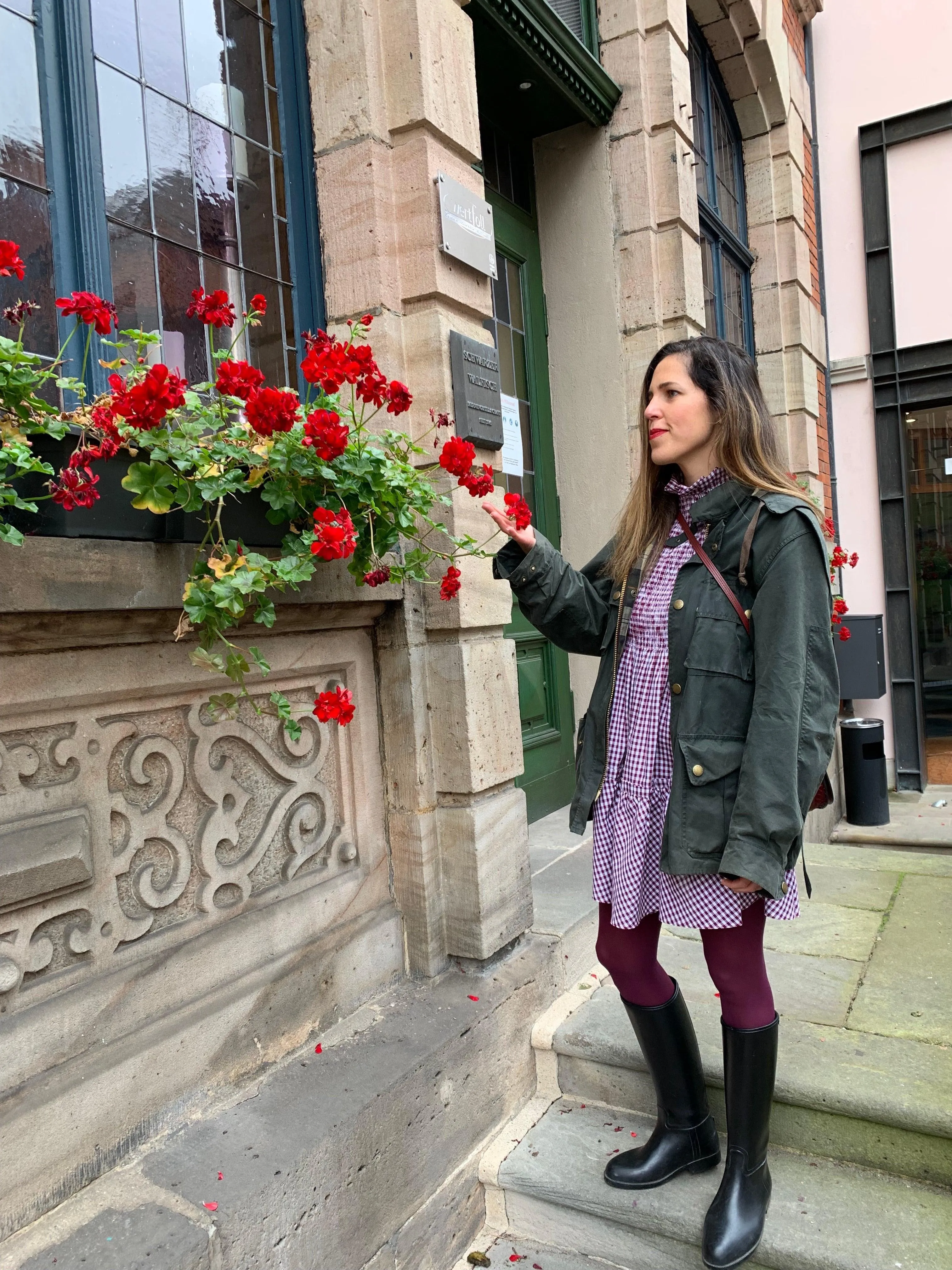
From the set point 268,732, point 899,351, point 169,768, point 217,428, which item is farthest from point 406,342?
point 899,351

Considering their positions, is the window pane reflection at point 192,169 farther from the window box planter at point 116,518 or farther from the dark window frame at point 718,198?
the dark window frame at point 718,198

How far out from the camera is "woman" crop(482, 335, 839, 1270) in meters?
1.88

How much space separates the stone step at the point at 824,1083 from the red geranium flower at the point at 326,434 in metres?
1.94

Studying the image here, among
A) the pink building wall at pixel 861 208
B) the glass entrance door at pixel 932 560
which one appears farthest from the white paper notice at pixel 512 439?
the glass entrance door at pixel 932 560

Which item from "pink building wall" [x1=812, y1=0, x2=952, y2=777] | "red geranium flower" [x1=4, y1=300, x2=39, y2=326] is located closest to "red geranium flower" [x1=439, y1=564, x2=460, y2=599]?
"red geranium flower" [x1=4, y1=300, x2=39, y2=326]

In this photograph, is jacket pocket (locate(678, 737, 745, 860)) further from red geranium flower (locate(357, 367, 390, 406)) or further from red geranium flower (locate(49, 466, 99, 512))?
red geranium flower (locate(49, 466, 99, 512))

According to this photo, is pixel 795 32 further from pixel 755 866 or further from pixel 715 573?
pixel 755 866

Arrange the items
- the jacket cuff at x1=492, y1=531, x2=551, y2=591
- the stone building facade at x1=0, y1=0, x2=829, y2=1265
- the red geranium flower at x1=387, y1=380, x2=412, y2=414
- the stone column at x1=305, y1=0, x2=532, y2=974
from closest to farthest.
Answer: the stone building facade at x1=0, y1=0, x2=829, y2=1265
the red geranium flower at x1=387, y1=380, x2=412, y2=414
the jacket cuff at x1=492, y1=531, x2=551, y2=591
the stone column at x1=305, y1=0, x2=532, y2=974

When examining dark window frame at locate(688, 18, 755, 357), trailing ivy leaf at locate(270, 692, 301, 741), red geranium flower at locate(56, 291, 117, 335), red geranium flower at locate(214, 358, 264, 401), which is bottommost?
trailing ivy leaf at locate(270, 692, 301, 741)

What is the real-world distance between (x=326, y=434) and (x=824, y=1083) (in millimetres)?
2081

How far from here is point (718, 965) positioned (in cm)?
208

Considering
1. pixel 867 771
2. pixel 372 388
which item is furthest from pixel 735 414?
pixel 867 771

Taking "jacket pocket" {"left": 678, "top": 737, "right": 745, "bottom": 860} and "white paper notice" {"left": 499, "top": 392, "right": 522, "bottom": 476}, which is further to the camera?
"white paper notice" {"left": 499, "top": 392, "right": 522, "bottom": 476}

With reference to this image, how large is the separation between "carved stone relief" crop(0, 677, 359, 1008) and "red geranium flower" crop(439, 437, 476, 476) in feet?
2.61
